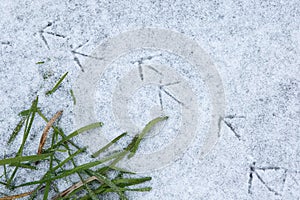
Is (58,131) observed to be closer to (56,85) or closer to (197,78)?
(56,85)

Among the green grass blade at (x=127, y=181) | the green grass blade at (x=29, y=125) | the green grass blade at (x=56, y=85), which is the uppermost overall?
the green grass blade at (x=56, y=85)

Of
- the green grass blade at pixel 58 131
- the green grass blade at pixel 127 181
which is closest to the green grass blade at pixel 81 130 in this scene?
the green grass blade at pixel 58 131

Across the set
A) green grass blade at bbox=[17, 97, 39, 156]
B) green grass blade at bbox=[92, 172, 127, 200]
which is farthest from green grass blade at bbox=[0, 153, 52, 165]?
green grass blade at bbox=[92, 172, 127, 200]

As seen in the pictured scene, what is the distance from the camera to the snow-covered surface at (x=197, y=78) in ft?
3.45

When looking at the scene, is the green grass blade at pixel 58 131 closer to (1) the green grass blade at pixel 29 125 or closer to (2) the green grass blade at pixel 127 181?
(1) the green grass blade at pixel 29 125

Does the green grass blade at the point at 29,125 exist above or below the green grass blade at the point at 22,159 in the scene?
above

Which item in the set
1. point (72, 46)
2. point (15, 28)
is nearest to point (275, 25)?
point (72, 46)

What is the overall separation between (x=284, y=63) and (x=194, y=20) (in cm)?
22

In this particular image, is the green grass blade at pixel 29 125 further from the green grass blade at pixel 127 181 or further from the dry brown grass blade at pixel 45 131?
the green grass blade at pixel 127 181

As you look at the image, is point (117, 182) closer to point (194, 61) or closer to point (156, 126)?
point (156, 126)

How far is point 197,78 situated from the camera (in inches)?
42.4

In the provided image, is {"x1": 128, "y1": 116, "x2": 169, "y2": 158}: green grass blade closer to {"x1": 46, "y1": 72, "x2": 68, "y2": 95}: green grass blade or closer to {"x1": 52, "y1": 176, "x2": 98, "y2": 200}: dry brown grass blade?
{"x1": 52, "y1": 176, "x2": 98, "y2": 200}: dry brown grass blade

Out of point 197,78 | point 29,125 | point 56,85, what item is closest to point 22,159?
point 29,125

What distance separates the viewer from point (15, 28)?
111cm
